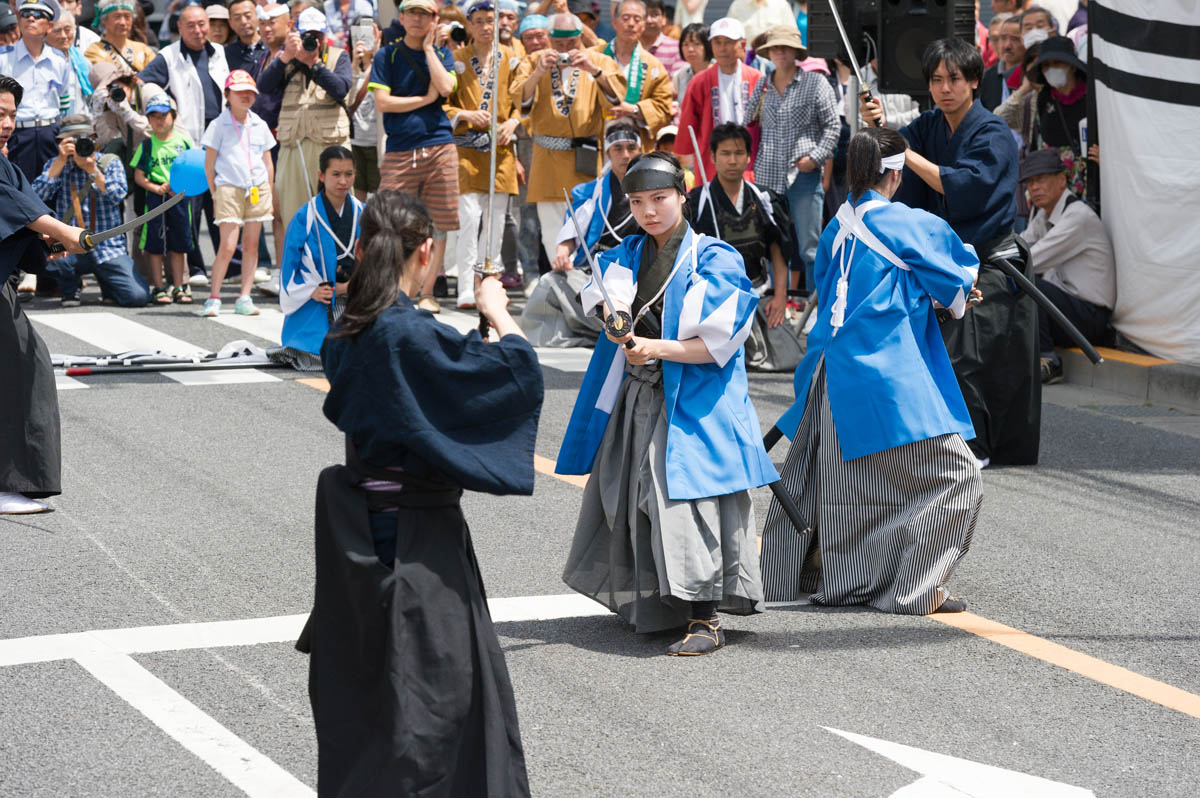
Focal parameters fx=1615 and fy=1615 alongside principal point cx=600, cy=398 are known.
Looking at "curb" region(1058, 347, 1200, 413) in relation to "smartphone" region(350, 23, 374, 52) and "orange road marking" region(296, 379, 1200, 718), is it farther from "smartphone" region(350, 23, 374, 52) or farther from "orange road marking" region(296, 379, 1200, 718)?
"smartphone" region(350, 23, 374, 52)

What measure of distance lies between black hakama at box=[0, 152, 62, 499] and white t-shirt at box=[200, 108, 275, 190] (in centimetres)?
540

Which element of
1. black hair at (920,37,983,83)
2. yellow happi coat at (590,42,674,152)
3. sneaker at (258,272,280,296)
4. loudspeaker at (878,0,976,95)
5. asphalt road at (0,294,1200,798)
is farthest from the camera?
sneaker at (258,272,280,296)

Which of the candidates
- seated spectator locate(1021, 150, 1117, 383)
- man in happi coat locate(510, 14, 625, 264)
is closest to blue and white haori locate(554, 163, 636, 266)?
man in happi coat locate(510, 14, 625, 264)

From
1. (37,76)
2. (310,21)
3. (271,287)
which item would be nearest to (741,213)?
(310,21)

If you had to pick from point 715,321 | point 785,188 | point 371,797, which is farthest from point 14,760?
point 785,188

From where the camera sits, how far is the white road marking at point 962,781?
14.0ft

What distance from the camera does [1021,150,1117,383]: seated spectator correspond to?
35.1ft

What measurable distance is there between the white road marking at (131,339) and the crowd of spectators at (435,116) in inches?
24.8

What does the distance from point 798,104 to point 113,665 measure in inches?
308

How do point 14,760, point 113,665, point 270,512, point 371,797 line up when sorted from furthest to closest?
point 270,512
point 113,665
point 14,760
point 371,797

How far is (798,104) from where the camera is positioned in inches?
460

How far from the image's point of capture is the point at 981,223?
7664mm

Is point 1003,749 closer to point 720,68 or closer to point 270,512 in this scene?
point 270,512

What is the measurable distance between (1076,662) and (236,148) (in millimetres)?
8585
